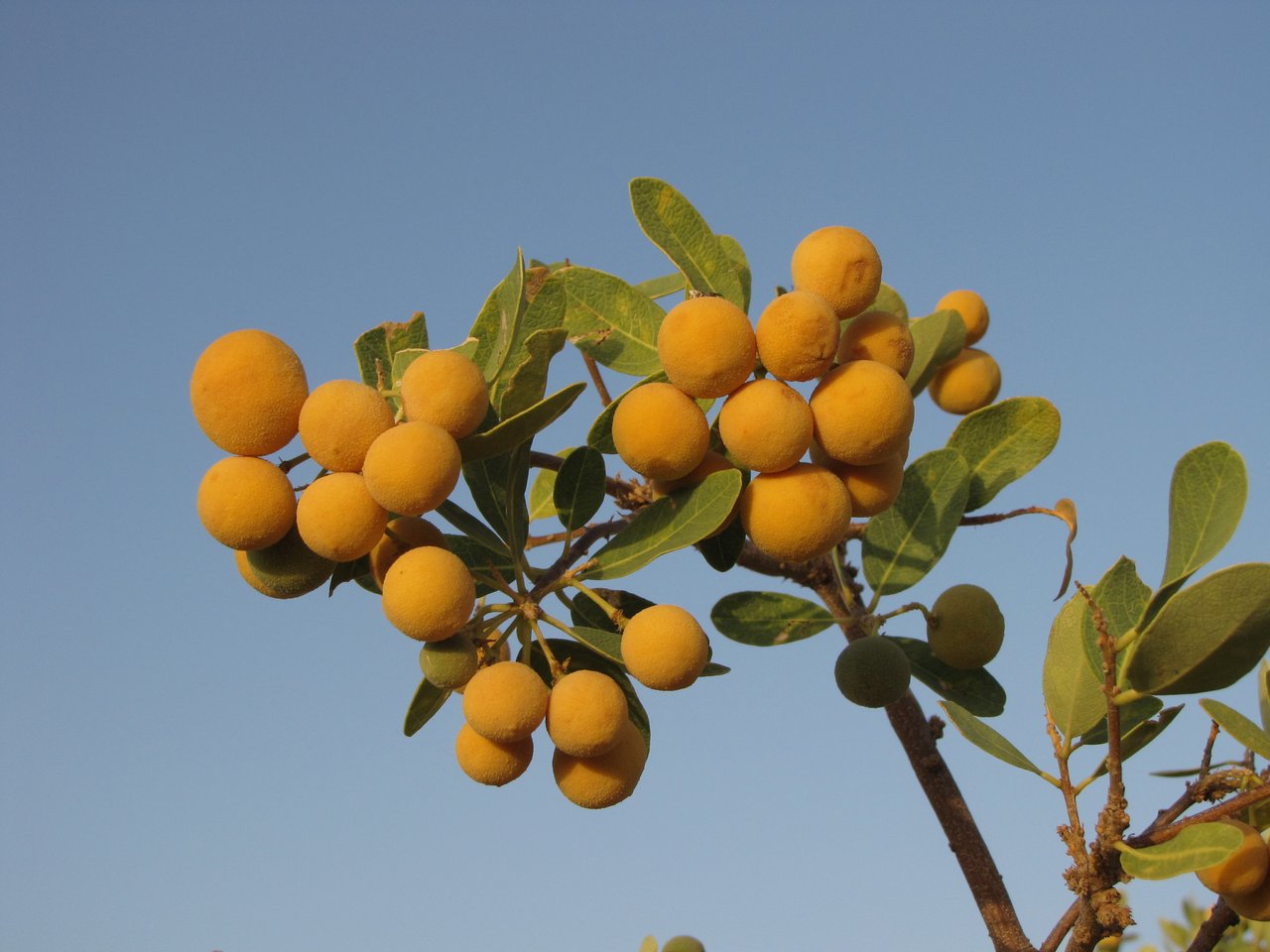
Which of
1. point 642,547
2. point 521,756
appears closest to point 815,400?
point 642,547

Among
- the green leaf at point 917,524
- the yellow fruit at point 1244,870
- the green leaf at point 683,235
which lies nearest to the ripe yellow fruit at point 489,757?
the green leaf at point 683,235

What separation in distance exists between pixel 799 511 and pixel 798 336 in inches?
7.2

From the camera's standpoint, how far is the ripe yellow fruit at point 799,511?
1263 mm

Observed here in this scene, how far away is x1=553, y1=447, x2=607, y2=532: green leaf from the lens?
1458mm

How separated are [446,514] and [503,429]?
25 cm

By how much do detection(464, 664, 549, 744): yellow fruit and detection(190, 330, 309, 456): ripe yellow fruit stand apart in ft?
1.09

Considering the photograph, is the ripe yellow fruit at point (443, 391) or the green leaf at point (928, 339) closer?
the ripe yellow fruit at point (443, 391)

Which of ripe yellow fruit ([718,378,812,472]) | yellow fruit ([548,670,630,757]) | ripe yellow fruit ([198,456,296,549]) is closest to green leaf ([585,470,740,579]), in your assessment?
ripe yellow fruit ([718,378,812,472])

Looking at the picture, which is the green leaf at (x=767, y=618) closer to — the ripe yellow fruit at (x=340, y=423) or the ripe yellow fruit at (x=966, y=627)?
the ripe yellow fruit at (x=966, y=627)

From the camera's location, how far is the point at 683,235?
146cm

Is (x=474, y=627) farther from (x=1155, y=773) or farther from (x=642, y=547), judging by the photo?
(x=1155, y=773)

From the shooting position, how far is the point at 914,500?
5.72 ft

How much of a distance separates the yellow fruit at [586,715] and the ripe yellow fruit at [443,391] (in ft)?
1.00

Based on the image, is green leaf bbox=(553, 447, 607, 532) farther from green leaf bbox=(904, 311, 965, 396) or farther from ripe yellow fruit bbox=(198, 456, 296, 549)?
green leaf bbox=(904, 311, 965, 396)
